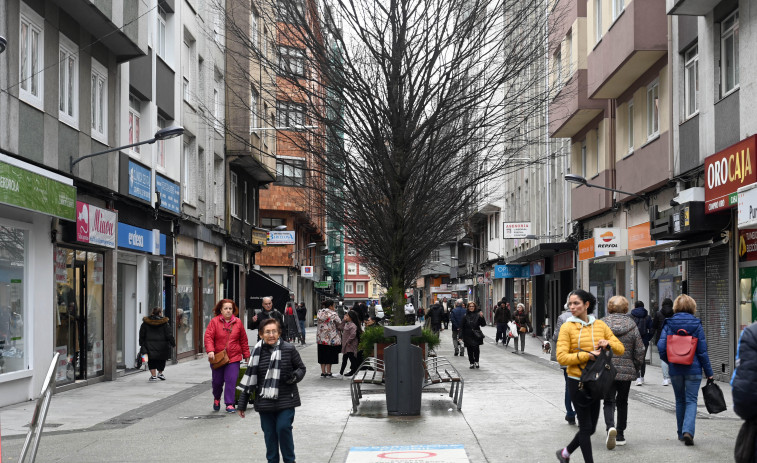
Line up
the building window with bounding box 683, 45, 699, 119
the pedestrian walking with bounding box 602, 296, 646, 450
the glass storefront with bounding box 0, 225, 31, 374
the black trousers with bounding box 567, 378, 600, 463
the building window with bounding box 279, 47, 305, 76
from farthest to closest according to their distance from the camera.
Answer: the building window with bounding box 683, 45, 699, 119
the building window with bounding box 279, 47, 305, 76
the glass storefront with bounding box 0, 225, 31, 374
the pedestrian walking with bounding box 602, 296, 646, 450
the black trousers with bounding box 567, 378, 600, 463

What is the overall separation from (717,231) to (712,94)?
9.12ft

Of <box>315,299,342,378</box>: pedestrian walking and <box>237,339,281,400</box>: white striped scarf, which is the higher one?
<box>237,339,281,400</box>: white striped scarf

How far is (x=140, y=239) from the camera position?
22797mm

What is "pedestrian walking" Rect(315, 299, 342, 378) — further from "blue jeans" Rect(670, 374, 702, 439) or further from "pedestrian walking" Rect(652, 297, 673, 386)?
"blue jeans" Rect(670, 374, 702, 439)

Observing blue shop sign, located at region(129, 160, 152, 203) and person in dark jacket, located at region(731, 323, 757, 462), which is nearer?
person in dark jacket, located at region(731, 323, 757, 462)

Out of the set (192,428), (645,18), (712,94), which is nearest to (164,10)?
(645,18)

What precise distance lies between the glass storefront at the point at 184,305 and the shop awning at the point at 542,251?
14.5m

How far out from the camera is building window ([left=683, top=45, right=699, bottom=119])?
2070 centimetres

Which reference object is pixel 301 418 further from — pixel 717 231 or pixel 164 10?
pixel 164 10

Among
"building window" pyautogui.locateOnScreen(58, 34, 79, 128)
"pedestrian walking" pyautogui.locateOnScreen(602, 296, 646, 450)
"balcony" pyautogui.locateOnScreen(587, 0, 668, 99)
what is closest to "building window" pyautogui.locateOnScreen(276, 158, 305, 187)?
"building window" pyautogui.locateOnScreen(58, 34, 79, 128)

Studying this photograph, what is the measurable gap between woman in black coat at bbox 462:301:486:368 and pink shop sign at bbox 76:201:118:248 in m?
9.29

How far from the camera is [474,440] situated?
1083 cm

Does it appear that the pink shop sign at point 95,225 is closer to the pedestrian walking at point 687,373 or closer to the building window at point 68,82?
the building window at point 68,82

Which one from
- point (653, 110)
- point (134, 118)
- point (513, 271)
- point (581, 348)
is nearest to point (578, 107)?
point (653, 110)
